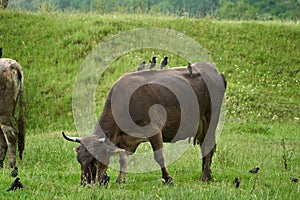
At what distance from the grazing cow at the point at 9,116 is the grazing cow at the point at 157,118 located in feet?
9.16

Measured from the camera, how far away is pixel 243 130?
1747 cm

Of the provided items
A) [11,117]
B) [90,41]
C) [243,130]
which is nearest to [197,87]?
[11,117]

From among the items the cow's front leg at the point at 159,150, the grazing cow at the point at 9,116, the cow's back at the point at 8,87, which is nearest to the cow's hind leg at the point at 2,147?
the grazing cow at the point at 9,116

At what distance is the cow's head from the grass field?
1.52 ft

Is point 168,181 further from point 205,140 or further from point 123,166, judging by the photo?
point 205,140

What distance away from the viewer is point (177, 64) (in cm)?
2284

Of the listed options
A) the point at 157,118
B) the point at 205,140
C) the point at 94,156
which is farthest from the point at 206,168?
the point at 94,156

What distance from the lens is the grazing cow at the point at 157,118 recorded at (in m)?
8.72

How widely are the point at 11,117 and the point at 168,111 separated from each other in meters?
3.62

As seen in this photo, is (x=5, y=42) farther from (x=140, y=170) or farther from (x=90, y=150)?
(x=90, y=150)

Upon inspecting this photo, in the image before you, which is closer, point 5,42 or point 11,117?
point 11,117

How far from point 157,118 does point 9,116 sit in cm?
360

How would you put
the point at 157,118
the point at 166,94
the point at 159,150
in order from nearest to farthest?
the point at 159,150, the point at 157,118, the point at 166,94

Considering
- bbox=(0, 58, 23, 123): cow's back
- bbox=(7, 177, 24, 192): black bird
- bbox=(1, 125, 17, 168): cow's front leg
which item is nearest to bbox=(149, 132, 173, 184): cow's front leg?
bbox=(7, 177, 24, 192): black bird
